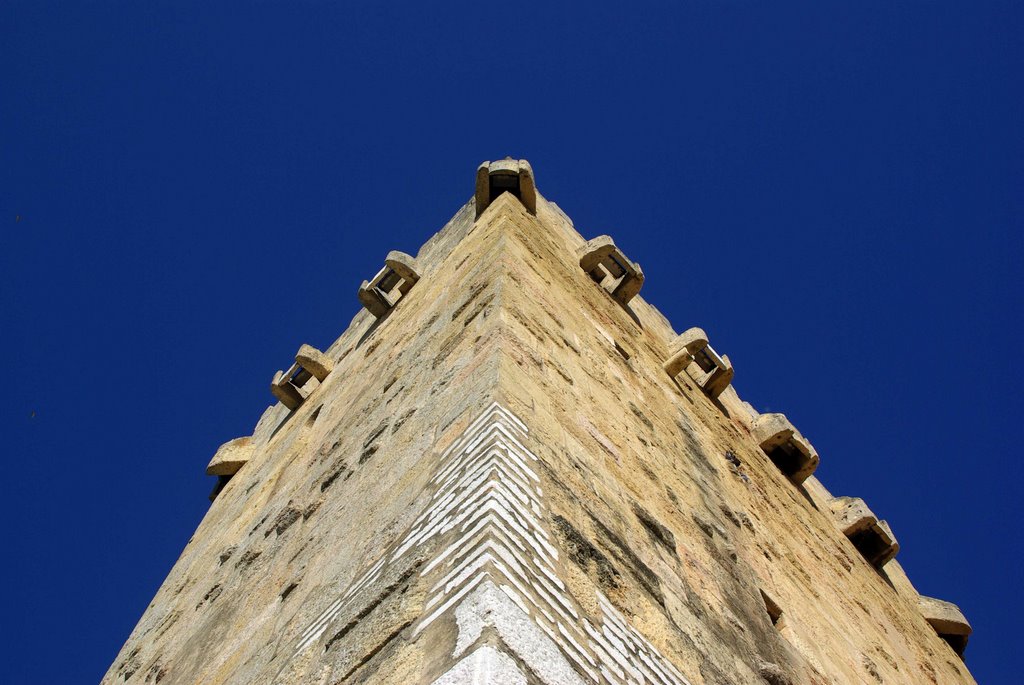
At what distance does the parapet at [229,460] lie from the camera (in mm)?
8859

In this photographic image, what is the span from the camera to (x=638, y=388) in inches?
240

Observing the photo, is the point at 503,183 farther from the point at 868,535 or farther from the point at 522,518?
the point at 522,518

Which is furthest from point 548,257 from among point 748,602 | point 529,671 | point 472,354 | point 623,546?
point 529,671

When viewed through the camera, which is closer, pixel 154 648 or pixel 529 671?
pixel 529 671

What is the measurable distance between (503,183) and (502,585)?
515 cm

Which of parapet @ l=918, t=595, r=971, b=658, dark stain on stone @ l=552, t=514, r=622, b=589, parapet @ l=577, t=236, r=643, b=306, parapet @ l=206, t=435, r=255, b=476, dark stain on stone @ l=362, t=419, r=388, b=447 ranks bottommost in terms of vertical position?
dark stain on stone @ l=552, t=514, r=622, b=589

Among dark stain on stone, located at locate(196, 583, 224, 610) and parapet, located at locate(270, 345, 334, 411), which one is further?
parapet, located at locate(270, 345, 334, 411)

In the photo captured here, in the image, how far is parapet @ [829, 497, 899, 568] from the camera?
344 inches

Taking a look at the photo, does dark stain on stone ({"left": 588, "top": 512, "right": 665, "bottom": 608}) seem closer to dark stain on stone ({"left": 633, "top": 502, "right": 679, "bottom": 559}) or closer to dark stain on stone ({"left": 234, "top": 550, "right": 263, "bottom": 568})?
dark stain on stone ({"left": 633, "top": 502, "right": 679, "bottom": 559})

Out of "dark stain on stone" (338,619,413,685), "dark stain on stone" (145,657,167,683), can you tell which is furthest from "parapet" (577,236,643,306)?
"dark stain on stone" (338,619,413,685)

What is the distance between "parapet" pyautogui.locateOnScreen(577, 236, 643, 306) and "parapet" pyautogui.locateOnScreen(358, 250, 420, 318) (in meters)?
1.14

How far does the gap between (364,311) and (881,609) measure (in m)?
4.32

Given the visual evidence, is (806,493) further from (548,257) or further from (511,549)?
(511,549)

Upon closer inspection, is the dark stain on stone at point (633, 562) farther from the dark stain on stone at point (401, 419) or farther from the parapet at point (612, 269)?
the parapet at point (612, 269)
